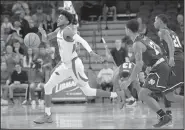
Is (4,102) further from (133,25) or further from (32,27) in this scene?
(133,25)

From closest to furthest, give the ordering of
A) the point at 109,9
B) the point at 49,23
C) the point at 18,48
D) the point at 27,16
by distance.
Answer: the point at 18,48 < the point at 49,23 < the point at 27,16 < the point at 109,9

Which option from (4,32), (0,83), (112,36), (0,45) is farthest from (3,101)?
(112,36)

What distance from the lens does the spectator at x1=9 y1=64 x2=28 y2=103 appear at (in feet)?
50.5

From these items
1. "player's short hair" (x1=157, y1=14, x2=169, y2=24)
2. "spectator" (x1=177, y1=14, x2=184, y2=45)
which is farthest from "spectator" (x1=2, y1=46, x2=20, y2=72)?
"player's short hair" (x1=157, y1=14, x2=169, y2=24)

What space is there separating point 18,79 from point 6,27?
3197 millimetres

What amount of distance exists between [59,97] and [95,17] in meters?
5.45

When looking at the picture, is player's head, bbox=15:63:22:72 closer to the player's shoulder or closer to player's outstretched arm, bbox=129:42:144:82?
the player's shoulder

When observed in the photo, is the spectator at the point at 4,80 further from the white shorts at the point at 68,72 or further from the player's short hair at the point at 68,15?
the player's short hair at the point at 68,15

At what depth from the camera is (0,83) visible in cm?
1608

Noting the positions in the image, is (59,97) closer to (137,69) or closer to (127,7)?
(127,7)

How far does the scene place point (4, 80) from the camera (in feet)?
53.3

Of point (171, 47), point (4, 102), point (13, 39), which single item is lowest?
point (4, 102)

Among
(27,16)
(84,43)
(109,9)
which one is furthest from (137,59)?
(109,9)

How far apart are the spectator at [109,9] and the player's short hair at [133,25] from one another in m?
11.4
